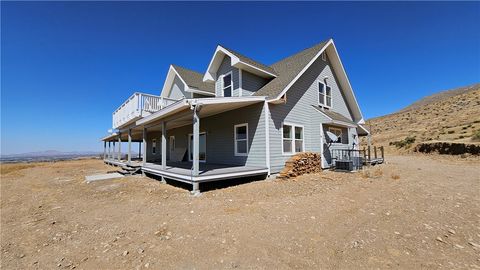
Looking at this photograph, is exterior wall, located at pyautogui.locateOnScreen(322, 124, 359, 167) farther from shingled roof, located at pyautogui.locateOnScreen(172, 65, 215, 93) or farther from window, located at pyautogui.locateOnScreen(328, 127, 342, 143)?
shingled roof, located at pyautogui.locateOnScreen(172, 65, 215, 93)

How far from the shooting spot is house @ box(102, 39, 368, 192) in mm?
9461

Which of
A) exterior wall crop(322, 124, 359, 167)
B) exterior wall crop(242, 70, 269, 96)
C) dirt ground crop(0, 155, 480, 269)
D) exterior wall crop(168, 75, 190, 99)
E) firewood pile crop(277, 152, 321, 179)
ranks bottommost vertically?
dirt ground crop(0, 155, 480, 269)

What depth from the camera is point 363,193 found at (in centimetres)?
680

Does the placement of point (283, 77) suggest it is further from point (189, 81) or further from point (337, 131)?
point (189, 81)

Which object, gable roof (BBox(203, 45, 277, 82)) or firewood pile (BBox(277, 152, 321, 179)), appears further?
gable roof (BBox(203, 45, 277, 82))

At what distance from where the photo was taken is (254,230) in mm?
4109

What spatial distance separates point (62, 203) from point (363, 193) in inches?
396

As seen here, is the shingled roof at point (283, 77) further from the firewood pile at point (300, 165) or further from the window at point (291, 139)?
the firewood pile at point (300, 165)

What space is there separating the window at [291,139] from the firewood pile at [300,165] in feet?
2.39

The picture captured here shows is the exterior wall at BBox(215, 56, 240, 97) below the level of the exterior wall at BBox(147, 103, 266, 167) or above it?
above

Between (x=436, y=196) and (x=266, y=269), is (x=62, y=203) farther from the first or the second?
(x=436, y=196)

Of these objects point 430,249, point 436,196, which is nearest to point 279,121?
point 436,196

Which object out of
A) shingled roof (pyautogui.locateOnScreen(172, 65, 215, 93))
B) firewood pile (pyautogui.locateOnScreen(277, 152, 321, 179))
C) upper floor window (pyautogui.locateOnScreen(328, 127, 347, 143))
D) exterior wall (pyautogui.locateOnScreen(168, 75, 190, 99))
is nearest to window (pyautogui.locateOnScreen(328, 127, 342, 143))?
upper floor window (pyautogui.locateOnScreen(328, 127, 347, 143))

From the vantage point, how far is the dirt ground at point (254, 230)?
3094mm
